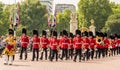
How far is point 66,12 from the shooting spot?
114750mm

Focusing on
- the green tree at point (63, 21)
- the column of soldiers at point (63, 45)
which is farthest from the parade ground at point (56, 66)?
the green tree at point (63, 21)

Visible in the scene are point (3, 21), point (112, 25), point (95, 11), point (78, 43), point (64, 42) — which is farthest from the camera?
point (95, 11)

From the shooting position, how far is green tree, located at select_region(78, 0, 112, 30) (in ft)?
276

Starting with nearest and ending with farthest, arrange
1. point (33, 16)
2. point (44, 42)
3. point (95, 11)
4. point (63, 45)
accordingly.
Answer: point (44, 42) → point (63, 45) → point (95, 11) → point (33, 16)

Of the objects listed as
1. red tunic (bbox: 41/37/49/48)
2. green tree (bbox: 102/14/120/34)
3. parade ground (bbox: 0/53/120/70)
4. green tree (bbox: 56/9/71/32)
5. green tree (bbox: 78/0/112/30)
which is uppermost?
red tunic (bbox: 41/37/49/48)

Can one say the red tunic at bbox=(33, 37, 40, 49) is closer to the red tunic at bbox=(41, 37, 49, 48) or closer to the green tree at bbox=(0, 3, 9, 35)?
the red tunic at bbox=(41, 37, 49, 48)

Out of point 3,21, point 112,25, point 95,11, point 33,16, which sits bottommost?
point 112,25

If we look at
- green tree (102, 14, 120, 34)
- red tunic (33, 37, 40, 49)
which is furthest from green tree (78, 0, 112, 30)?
red tunic (33, 37, 40, 49)

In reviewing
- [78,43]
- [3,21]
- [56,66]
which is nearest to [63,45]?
[78,43]

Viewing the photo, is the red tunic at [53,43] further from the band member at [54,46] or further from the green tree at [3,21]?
the green tree at [3,21]

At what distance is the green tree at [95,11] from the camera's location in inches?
3306

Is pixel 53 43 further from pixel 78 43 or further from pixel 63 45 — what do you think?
pixel 78 43

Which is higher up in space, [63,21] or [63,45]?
[63,45]

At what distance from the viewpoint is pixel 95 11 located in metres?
83.6
